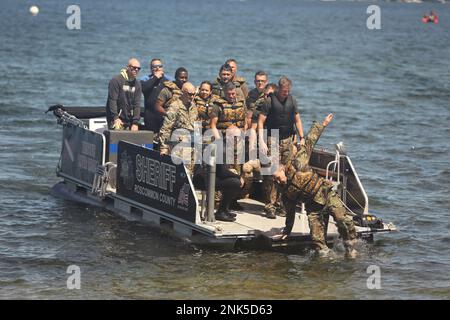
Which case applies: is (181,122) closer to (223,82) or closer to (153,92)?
(223,82)

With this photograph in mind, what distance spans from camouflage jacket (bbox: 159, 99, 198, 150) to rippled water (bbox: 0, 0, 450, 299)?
1.48 m

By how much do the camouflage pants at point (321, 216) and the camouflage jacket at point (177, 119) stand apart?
1.92m

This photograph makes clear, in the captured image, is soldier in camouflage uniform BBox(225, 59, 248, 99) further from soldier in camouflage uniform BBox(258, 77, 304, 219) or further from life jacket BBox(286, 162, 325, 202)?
life jacket BBox(286, 162, 325, 202)

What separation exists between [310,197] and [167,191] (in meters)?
2.14

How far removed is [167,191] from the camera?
14602 mm

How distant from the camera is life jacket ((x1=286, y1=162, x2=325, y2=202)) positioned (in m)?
13.6

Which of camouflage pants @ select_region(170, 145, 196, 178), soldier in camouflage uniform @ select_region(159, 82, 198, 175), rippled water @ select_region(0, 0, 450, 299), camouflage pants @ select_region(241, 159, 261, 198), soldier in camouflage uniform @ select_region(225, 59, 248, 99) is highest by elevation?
soldier in camouflage uniform @ select_region(225, 59, 248, 99)

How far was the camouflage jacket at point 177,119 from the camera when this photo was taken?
583 inches

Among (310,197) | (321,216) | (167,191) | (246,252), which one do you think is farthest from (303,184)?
(167,191)

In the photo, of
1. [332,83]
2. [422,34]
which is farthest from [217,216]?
[422,34]

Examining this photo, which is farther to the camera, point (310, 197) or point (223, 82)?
point (223, 82)

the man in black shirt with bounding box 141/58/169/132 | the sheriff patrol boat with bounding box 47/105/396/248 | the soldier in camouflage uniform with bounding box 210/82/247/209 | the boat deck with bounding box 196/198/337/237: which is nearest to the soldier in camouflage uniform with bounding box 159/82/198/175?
the sheriff patrol boat with bounding box 47/105/396/248

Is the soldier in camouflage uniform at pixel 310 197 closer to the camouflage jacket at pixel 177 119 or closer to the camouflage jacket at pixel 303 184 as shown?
the camouflage jacket at pixel 303 184
